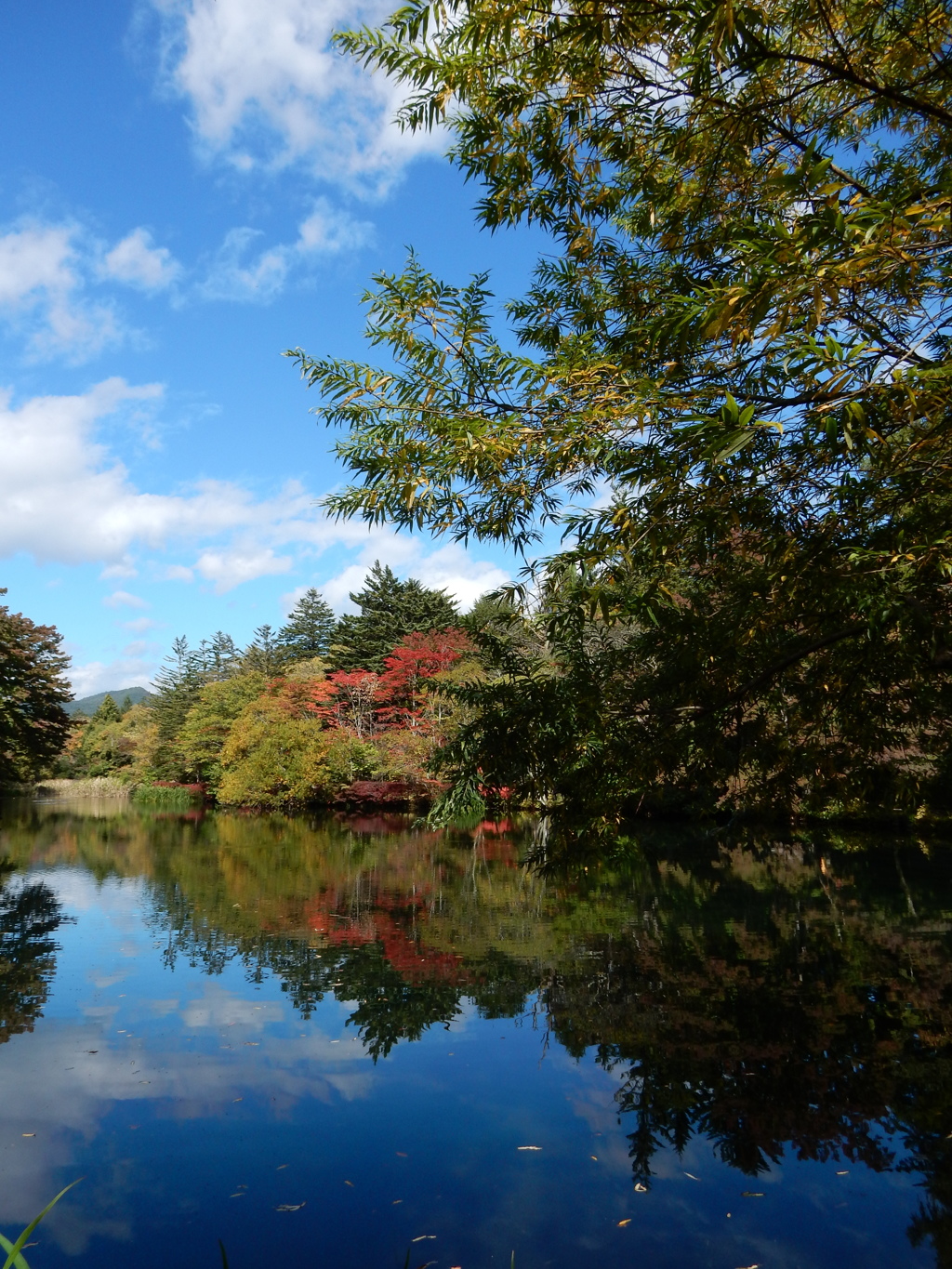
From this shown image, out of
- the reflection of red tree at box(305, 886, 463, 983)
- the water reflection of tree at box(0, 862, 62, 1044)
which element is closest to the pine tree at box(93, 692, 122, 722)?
the water reflection of tree at box(0, 862, 62, 1044)

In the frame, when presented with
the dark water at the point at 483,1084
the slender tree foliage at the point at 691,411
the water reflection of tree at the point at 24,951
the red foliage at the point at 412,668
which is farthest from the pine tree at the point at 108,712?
the slender tree foliage at the point at 691,411

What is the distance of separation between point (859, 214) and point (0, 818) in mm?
28831

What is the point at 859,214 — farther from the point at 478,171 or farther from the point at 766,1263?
the point at 766,1263

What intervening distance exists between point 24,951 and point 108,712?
5114 cm

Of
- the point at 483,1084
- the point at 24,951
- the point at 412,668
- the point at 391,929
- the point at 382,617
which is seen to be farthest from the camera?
the point at 382,617

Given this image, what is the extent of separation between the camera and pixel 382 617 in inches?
1446

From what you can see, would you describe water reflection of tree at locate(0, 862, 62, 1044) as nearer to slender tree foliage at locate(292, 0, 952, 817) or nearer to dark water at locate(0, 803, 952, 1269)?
dark water at locate(0, 803, 952, 1269)

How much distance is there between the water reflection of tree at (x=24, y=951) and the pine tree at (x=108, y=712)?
45.3m

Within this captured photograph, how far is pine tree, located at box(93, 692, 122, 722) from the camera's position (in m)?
54.3

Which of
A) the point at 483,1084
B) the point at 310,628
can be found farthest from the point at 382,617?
the point at 483,1084

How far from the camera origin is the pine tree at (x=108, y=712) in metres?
54.3

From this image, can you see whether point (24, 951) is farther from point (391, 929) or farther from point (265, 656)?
point (265, 656)

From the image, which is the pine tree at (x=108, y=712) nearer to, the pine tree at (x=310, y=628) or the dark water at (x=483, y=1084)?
the pine tree at (x=310, y=628)

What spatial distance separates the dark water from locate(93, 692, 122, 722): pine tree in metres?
48.0
